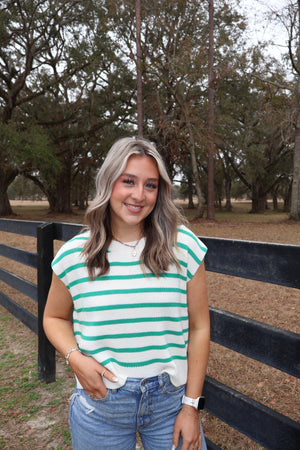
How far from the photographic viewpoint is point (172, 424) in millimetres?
1404

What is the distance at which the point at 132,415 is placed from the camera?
139 cm

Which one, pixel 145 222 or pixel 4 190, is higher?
pixel 4 190

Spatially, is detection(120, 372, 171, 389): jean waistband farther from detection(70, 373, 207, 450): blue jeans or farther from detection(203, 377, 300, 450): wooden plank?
detection(203, 377, 300, 450): wooden plank

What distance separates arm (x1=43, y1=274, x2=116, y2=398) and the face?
384mm

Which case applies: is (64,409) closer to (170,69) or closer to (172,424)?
(172,424)

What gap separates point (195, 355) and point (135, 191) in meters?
0.69

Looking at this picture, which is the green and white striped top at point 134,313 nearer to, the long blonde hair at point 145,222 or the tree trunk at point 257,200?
the long blonde hair at point 145,222

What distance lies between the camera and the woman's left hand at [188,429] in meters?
1.37

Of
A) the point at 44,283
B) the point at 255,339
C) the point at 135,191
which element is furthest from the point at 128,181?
the point at 44,283

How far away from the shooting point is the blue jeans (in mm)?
1381

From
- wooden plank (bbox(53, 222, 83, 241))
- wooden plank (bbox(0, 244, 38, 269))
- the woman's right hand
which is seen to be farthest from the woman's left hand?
wooden plank (bbox(0, 244, 38, 269))

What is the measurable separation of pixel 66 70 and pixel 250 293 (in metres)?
19.6

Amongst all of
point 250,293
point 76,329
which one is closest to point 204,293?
point 76,329

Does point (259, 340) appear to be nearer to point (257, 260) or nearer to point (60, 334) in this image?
point (257, 260)
